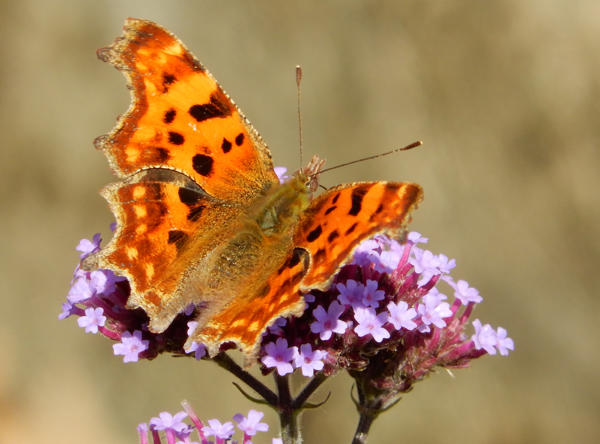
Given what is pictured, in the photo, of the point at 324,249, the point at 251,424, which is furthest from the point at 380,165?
the point at 324,249

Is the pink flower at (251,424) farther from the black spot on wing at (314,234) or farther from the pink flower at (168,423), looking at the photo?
the black spot on wing at (314,234)

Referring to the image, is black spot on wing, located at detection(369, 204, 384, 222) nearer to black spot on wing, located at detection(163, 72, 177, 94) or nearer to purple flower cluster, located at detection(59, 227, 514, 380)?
purple flower cluster, located at detection(59, 227, 514, 380)

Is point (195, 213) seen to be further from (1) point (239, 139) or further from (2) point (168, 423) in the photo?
(2) point (168, 423)

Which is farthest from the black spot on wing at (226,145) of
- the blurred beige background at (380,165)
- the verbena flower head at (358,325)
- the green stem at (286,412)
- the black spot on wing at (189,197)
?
the blurred beige background at (380,165)

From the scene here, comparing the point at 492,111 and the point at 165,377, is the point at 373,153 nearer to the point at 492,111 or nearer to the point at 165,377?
the point at 492,111

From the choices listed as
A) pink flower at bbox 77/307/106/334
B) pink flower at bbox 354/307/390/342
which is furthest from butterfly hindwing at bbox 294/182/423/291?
pink flower at bbox 77/307/106/334

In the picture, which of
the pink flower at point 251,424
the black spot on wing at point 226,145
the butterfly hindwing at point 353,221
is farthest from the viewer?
the black spot on wing at point 226,145
